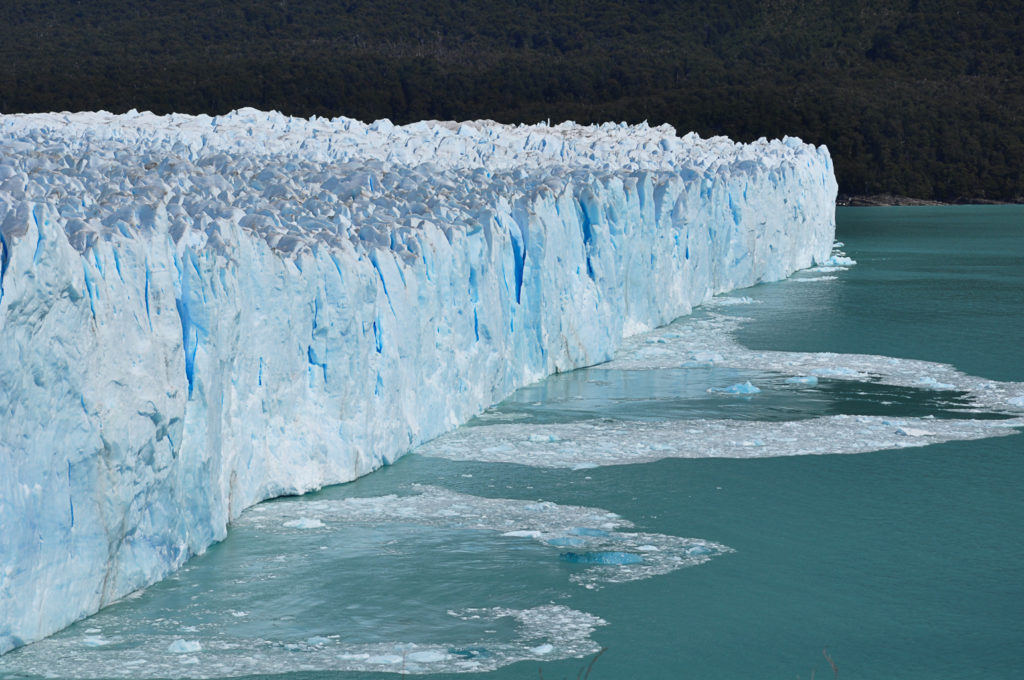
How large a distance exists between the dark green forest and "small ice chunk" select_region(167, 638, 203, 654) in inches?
1653

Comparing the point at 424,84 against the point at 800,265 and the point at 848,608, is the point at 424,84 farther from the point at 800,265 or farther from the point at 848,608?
the point at 848,608

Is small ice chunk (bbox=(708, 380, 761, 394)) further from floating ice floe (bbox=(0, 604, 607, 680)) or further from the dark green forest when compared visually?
the dark green forest

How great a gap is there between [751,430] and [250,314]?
4251 mm

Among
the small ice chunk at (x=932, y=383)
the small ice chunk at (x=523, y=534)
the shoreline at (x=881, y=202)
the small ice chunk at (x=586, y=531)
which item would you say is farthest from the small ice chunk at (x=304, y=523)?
the shoreline at (x=881, y=202)

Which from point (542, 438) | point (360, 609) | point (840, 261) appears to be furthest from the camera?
point (840, 261)

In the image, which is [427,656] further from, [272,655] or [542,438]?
[542,438]

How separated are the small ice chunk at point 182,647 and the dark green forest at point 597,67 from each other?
42.0 m

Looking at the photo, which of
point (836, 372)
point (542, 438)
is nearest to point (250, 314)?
point (542, 438)

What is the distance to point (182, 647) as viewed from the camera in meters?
6.06

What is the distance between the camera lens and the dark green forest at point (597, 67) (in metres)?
49.9

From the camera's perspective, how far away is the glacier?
6.05 m

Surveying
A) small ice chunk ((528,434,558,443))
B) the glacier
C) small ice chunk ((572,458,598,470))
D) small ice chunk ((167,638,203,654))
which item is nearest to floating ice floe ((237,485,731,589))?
the glacier

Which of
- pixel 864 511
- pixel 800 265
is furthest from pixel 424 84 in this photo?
pixel 864 511

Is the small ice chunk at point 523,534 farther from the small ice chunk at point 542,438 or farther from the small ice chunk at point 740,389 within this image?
the small ice chunk at point 740,389
